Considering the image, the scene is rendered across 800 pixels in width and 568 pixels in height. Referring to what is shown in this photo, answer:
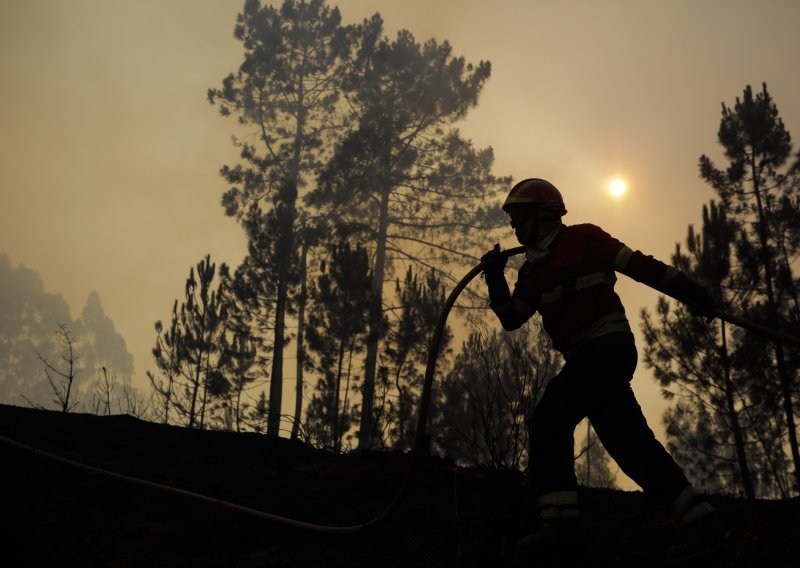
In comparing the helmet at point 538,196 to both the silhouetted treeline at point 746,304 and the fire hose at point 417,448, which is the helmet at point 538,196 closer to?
the fire hose at point 417,448

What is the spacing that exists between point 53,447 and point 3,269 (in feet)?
305

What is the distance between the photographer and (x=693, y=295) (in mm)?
2814

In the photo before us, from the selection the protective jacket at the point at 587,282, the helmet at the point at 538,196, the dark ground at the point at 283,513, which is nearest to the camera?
the protective jacket at the point at 587,282

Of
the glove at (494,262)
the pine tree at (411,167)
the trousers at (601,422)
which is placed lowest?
the trousers at (601,422)

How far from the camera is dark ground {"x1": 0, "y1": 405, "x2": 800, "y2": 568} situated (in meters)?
2.92

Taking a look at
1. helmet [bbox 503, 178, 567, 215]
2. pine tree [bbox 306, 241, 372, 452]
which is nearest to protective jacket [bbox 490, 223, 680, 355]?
helmet [bbox 503, 178, 567, 215]

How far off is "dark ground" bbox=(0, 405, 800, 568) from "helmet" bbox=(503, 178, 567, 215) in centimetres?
149

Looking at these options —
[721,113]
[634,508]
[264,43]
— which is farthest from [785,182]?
[264,43]

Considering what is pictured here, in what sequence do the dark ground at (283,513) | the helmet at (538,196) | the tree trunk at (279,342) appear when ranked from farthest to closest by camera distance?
the tree trunk at (279,342) < the helmet at (538,196) < the dark ground at (283,513)

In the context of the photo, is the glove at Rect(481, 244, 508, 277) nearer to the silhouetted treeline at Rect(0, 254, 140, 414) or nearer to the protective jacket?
the protective jacket

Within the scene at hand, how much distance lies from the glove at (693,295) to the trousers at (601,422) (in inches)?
13.1

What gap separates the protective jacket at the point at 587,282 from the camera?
279 cm

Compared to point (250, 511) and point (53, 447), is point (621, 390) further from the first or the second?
point (53, 447)

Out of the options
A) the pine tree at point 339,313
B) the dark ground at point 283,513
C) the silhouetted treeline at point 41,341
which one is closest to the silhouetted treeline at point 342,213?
the pine tree at point 339,313
